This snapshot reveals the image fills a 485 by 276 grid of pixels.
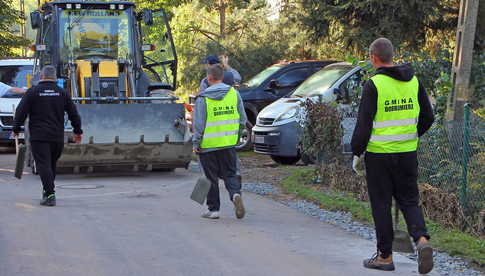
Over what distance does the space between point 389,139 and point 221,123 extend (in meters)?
3.14

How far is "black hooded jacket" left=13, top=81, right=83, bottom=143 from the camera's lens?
34.6ft

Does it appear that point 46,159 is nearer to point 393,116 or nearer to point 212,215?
point 212,215

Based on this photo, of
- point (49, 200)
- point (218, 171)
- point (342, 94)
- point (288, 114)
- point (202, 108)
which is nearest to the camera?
point (202, 108)

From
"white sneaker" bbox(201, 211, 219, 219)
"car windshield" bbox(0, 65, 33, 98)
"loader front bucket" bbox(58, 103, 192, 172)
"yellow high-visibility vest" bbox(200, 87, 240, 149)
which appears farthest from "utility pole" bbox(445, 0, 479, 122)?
"car windshield" bbox(0, 65, 33, 98)

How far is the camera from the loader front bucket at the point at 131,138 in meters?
13.1

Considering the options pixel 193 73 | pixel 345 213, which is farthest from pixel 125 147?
pixel 193 73

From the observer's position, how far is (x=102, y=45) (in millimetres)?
15531

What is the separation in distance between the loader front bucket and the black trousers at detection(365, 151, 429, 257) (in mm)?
6779

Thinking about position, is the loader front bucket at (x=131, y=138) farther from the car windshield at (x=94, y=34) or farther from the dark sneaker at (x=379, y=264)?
the dark sneaker at (x=379, y=264)

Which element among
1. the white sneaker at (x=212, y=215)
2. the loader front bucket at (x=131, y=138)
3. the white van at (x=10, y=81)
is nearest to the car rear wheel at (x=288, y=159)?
the loader front bucket at (x=131, y=138)

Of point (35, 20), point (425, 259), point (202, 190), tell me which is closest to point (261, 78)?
point (35, 20)

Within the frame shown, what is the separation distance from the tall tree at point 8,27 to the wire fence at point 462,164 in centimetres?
1910

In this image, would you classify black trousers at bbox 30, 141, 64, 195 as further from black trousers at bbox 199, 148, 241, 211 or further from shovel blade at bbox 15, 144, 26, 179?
black trousers at bbox 199, 148, 241, 211

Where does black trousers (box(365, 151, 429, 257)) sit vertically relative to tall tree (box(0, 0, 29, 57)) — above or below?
below
